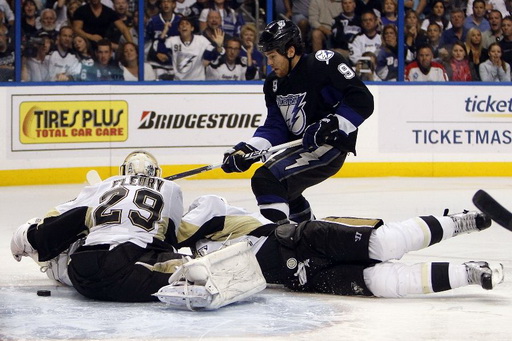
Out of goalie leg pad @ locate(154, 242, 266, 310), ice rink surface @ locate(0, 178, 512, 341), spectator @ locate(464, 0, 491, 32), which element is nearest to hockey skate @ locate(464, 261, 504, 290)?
ice rink surface @ locate(0, 178, 512, 341)

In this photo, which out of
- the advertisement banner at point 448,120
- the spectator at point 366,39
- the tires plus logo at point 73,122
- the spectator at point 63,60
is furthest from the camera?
the spectator at point 366,39

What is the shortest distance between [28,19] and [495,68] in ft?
14.0

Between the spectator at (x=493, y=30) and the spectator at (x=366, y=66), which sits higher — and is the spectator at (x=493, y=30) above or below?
above

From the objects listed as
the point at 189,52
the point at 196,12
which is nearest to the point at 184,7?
the point at 196,12

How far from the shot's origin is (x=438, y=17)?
10477 mm

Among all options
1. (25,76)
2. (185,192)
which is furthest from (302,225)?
(25,76)

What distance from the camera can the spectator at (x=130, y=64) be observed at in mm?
9656

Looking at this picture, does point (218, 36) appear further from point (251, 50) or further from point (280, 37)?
point (280, 37)

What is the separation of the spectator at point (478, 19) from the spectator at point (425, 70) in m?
0.49

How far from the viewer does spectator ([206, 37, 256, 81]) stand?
9.95 metres

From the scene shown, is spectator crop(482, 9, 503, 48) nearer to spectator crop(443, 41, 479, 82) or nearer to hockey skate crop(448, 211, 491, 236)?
spectator crop(443, 41, 479, 82)

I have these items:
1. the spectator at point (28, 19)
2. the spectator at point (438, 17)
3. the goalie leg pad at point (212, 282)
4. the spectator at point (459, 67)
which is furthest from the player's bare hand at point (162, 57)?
the goalie leg pad at point (212, 282)

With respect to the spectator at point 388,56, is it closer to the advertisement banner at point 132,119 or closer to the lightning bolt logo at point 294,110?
the advertisement banner at point 132,119

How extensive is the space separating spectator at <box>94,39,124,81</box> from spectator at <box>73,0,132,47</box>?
67 millimetres
